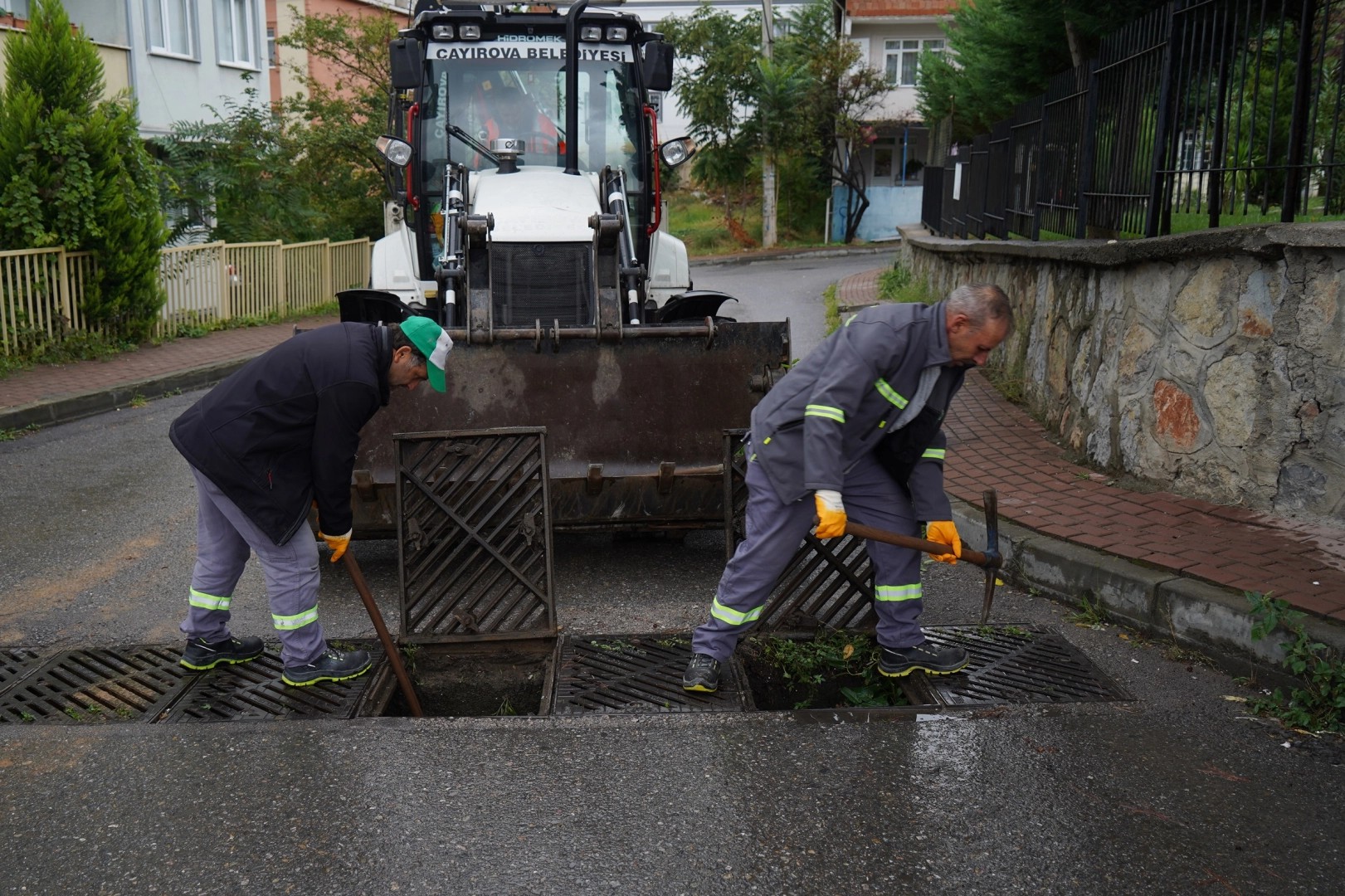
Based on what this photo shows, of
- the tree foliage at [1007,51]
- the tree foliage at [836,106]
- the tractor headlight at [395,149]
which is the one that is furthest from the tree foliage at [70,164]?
the tree foliage at [836,106]

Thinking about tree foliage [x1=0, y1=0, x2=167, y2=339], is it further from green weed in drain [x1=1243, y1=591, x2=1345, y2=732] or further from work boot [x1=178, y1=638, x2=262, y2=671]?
green weed in drain [x1=1243, y1=591, x2=1345, y2=732]

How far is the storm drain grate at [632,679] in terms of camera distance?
4.34 m

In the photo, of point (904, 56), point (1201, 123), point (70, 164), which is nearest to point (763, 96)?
point (904, 56)

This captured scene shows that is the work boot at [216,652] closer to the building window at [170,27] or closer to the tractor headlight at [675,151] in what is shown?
the tractor headlight at [675,151]

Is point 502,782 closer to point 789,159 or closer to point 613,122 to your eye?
point 613,122

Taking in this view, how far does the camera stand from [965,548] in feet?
15.1

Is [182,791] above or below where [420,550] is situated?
below

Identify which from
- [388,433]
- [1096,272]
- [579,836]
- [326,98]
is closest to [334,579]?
[388,433]

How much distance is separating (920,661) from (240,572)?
2.76m

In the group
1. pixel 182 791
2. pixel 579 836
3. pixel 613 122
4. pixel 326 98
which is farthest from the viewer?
pixel 326 98

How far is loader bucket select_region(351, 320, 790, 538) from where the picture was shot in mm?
5660

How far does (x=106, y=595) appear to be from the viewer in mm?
5566

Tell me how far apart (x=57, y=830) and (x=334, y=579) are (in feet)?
8.25

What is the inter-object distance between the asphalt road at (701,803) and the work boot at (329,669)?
1.32 feet
